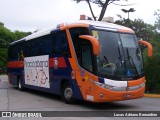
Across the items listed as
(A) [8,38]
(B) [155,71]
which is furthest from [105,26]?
(A) [8,38]

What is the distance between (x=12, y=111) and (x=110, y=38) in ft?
15.0

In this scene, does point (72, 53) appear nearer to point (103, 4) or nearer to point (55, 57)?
point (55, 57)

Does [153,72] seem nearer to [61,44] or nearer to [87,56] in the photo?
[61,44]

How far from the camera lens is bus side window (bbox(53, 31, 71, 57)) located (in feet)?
47.6

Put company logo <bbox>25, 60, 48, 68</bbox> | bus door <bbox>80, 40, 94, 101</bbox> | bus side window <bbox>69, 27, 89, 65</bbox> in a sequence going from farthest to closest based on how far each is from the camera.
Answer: company logo <bbox>25, 60, 48, 68</bbox> < bus side window <bbox>69, 27, 89, 65</bbox> < bus door <bbox>80, 40, 94, 101</bbox>

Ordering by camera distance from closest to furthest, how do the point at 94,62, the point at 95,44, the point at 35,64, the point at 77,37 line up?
the point at 95,44 → the point at 94,62 → the point at 77,37 → the point at 35,64

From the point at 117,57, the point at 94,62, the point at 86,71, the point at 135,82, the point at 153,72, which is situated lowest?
the point at 153,72

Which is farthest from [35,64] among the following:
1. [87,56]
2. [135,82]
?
[135,82]

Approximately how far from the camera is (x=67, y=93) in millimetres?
14688

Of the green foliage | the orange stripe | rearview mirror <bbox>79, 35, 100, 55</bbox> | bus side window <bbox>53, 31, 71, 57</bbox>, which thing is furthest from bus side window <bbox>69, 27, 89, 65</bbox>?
the green foliage

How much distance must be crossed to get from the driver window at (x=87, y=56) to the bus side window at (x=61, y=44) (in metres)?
1.12

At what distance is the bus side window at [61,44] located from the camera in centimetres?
1450

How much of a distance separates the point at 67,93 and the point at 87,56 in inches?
94.0

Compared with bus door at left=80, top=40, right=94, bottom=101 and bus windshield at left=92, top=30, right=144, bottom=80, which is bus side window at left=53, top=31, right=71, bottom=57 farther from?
bus windshield at left=92, top=30, right=144, bottom=80
